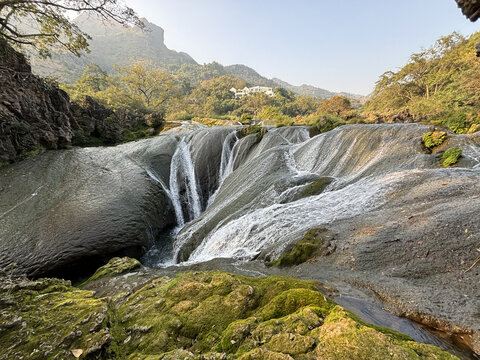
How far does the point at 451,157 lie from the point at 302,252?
5579mm

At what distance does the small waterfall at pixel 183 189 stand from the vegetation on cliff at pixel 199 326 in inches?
344

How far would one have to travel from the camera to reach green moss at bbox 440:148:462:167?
6.01 meters

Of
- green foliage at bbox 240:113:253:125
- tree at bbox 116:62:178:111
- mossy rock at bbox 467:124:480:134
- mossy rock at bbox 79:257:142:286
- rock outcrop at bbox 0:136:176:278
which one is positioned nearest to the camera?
mossy rock at bbox 79:257:142:286

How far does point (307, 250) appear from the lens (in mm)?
4352

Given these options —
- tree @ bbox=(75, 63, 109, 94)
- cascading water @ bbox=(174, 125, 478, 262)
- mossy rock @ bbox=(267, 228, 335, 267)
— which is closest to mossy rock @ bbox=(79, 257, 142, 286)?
cascading water @ bbox=(174, 125, 478, 262)

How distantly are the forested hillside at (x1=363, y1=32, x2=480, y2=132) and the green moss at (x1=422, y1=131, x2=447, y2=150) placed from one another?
50.9ft

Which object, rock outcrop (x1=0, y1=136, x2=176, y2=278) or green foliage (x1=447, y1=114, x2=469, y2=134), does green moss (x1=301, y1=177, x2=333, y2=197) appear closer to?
rock outcrop (x1=0, y1=136, x2=176, y2=278)

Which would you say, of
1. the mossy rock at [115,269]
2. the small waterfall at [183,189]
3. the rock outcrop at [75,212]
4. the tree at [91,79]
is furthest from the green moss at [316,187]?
the tree at [91,79]

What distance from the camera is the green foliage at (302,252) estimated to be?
430 centimetres

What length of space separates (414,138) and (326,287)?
7538 millimetres

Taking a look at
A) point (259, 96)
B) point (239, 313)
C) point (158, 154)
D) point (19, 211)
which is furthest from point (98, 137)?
point (259, 96)

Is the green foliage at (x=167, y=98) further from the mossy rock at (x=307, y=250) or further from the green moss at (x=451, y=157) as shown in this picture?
the mossy rock at (x=307, y=250)

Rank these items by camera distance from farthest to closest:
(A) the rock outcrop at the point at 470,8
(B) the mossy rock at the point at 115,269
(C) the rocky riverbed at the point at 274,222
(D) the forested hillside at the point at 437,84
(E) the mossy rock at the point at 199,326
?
(D) the forested hillside at the point at 437,84 → (B) the mossy rock at the point at 115,269 → (A) the rock outcrop at the point at 470,8 → (C) the rocky riverbed at the point at 274,222 → (E) the mossy rock at the point at 199,326

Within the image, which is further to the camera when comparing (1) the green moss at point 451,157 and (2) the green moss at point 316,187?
(2) the green moss at point 316,187
